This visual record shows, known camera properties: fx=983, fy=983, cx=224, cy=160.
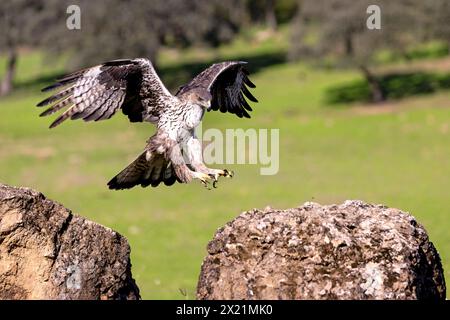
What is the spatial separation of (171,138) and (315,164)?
2230 centimetres

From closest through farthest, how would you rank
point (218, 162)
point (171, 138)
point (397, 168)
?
point (171, 138), point (218, 162), point (397, 168)

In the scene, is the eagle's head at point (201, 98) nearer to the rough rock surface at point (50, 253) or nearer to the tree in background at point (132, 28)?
the rough rock surface at point (50, 253)

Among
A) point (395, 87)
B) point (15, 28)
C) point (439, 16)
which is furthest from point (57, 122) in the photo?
point (15, 28)

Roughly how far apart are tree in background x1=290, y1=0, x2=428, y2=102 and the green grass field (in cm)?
226

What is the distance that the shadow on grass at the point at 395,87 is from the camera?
140ft

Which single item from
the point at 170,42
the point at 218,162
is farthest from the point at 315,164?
the point at 170,42

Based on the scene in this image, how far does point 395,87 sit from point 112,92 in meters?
35.2

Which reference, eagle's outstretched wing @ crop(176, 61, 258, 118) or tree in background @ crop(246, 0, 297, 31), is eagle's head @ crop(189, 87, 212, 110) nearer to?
eagle's outstretched wing @ crop(176, 61, 258, 118)

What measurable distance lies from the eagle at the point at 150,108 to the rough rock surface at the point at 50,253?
1801mm

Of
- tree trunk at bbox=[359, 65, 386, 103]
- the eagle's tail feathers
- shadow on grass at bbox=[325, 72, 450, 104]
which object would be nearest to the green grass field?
shadow on grass at bbox=[325, 72, 450, 104]

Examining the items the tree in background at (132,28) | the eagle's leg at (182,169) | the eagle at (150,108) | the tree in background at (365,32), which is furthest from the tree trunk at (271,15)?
the eagle's leg at (182,169)

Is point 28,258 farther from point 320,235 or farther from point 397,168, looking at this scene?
point 397,168

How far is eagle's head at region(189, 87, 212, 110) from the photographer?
33.8 feet

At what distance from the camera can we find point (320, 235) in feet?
24.6
